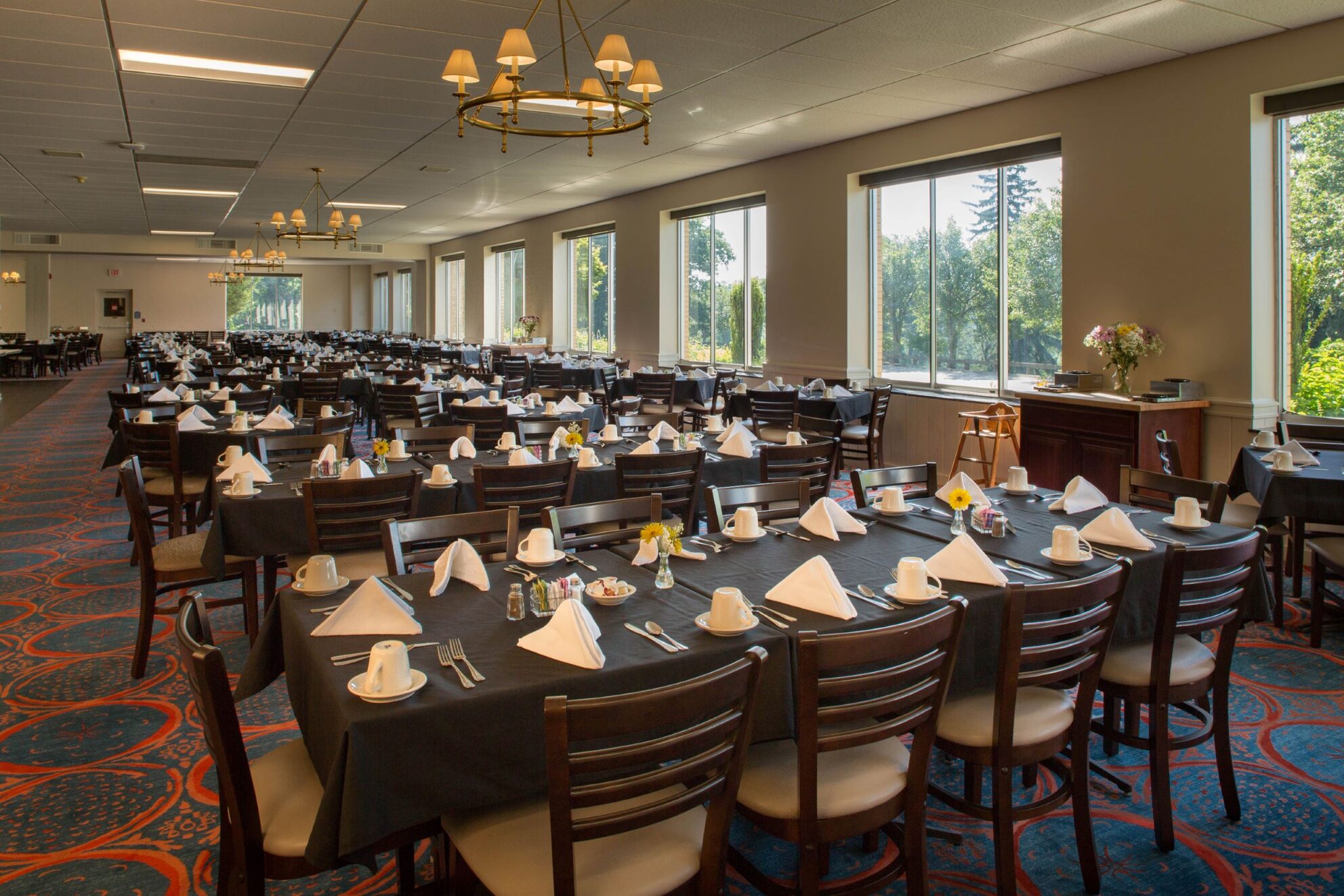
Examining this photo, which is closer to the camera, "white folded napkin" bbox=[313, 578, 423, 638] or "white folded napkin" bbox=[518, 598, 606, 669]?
"white folded napkin" bbox=[518, 598, 606, 669]

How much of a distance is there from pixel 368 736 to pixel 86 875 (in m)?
1.40

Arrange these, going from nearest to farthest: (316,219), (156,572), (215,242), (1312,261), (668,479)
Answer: (156,572), (668,479), (1312,261), (316,219), (215,242)

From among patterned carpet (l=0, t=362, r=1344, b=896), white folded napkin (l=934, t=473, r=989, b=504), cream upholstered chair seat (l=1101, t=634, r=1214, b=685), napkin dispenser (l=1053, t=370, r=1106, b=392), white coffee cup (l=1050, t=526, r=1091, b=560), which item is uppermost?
napkin dispenser (l=1053, t=370, r=1106, b=392)

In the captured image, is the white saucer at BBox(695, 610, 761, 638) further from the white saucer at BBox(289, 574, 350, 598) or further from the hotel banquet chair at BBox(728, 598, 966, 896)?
the white saucer at BBox(289, 574, 350, 598)

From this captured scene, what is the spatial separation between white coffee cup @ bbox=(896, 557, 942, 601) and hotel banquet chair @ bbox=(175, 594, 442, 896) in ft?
4.23

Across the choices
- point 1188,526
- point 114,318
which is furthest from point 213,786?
point 114,318

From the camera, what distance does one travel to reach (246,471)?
4340 mm

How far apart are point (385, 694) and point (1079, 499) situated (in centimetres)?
274

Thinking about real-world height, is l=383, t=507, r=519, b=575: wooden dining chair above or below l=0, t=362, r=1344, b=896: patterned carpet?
above

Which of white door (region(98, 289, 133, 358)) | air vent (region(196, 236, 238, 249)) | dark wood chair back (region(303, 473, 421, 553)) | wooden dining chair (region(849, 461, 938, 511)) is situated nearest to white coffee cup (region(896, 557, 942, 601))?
wooden dining chair (region(849, 461, 938, 511))

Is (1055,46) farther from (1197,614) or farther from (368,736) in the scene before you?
(368,736)

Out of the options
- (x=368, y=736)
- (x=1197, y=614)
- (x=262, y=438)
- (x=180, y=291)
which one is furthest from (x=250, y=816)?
(x=180, y=291)

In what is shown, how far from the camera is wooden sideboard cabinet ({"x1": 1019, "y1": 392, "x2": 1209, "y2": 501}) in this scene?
646 cm

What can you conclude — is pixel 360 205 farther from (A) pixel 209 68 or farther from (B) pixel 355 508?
(B) pixel 355 508
